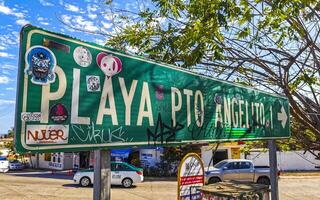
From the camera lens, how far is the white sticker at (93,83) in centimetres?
243

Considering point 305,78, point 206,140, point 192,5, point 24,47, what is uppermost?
point 192,5

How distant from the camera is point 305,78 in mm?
5566

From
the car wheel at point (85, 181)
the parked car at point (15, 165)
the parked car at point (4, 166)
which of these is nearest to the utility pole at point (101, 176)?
the car wheel at point (85, 181)

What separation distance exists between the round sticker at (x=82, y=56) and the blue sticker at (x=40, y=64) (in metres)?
0.19

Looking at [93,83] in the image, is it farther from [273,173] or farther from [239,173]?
[239,173]

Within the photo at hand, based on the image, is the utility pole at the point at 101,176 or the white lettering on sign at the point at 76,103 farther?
the utility pole at the point at 101,176

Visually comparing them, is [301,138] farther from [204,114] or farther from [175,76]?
[175,76]

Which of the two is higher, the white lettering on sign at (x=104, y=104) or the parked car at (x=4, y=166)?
the white lettering on sign at (x=104, y=104)

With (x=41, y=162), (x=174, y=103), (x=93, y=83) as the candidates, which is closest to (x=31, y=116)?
(x=93, y=83)

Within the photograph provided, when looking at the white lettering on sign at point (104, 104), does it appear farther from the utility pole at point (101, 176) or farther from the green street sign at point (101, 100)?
the utility pole at point (101, 176)

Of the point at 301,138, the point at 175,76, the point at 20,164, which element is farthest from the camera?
the point at 20,164

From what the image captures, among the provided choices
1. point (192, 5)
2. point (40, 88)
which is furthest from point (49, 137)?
point (192, 5)

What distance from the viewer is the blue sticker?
2090 mm

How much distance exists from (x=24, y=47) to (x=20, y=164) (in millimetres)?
40124
